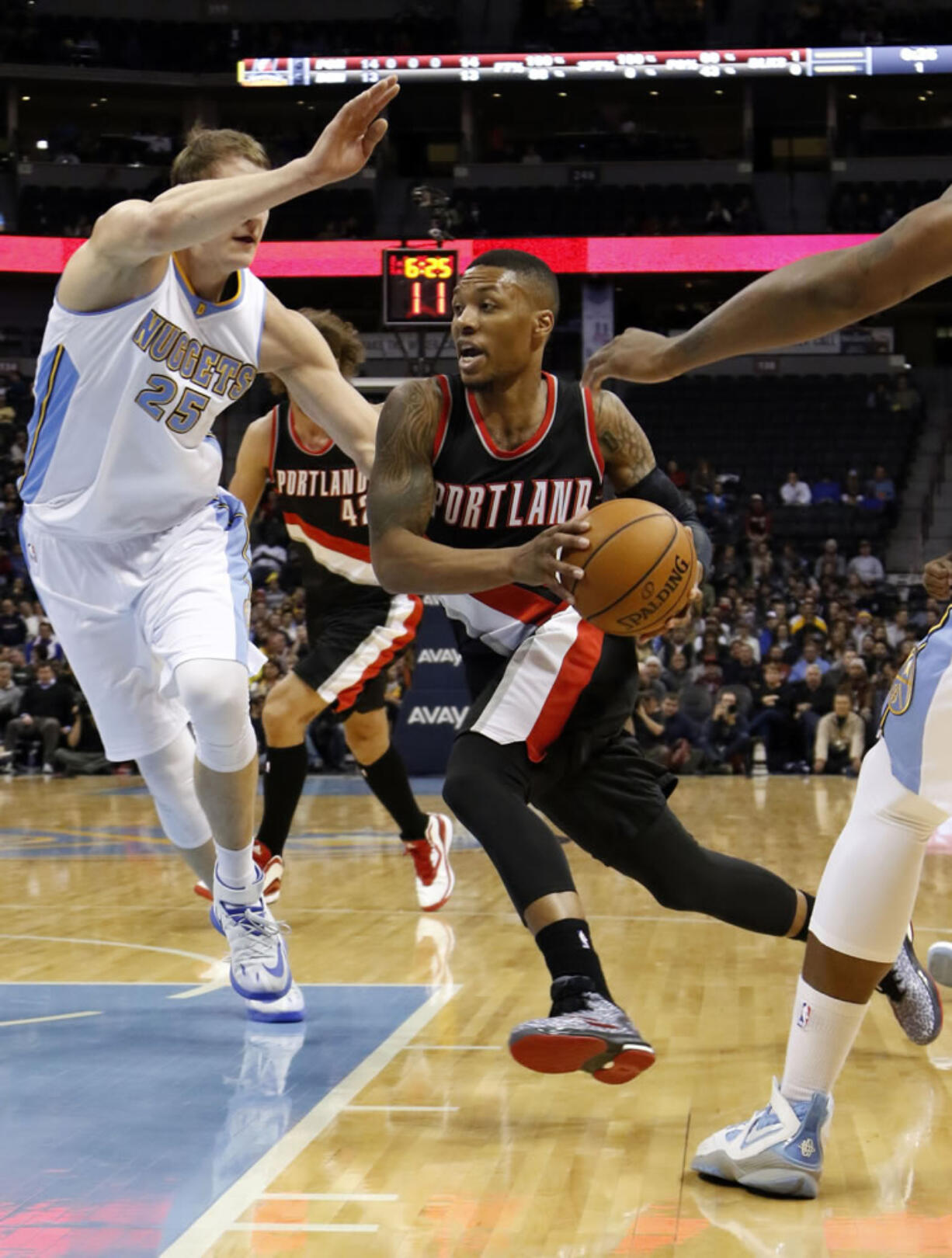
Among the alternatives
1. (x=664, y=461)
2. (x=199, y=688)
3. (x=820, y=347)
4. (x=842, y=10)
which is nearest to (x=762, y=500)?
(x=664, y=461)

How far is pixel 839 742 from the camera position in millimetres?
15258

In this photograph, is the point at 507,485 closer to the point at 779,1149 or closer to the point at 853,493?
the point at 779,1149

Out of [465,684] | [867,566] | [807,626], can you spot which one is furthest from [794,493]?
[465,684]

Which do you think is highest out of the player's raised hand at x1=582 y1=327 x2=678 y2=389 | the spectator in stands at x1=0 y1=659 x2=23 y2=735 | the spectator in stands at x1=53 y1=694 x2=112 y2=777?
the player's raised hand at x1=582 y1=327 x2=678 y2=389

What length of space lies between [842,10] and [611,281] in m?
6.43

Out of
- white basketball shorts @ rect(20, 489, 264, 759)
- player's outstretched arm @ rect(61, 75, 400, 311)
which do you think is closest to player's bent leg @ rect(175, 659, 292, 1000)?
Answer: white basketball shorts @ rect(20, 489, 264, 759)

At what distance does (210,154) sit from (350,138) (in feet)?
3.08

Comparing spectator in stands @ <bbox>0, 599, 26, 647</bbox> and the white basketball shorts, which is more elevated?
the white basketball shorts

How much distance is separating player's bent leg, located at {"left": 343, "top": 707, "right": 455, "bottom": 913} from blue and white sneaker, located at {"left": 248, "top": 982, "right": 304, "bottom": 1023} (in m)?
2.08

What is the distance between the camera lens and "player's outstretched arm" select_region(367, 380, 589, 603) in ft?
10.6

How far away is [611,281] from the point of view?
93.5 feet

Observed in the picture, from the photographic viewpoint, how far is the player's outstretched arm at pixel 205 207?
344 centimetres

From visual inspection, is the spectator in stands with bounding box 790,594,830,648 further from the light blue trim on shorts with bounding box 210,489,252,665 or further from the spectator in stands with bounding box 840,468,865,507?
the light blue trim on shorts with bounding box 210,489,252,665

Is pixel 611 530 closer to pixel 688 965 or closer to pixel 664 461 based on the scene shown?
pixel 688 965
